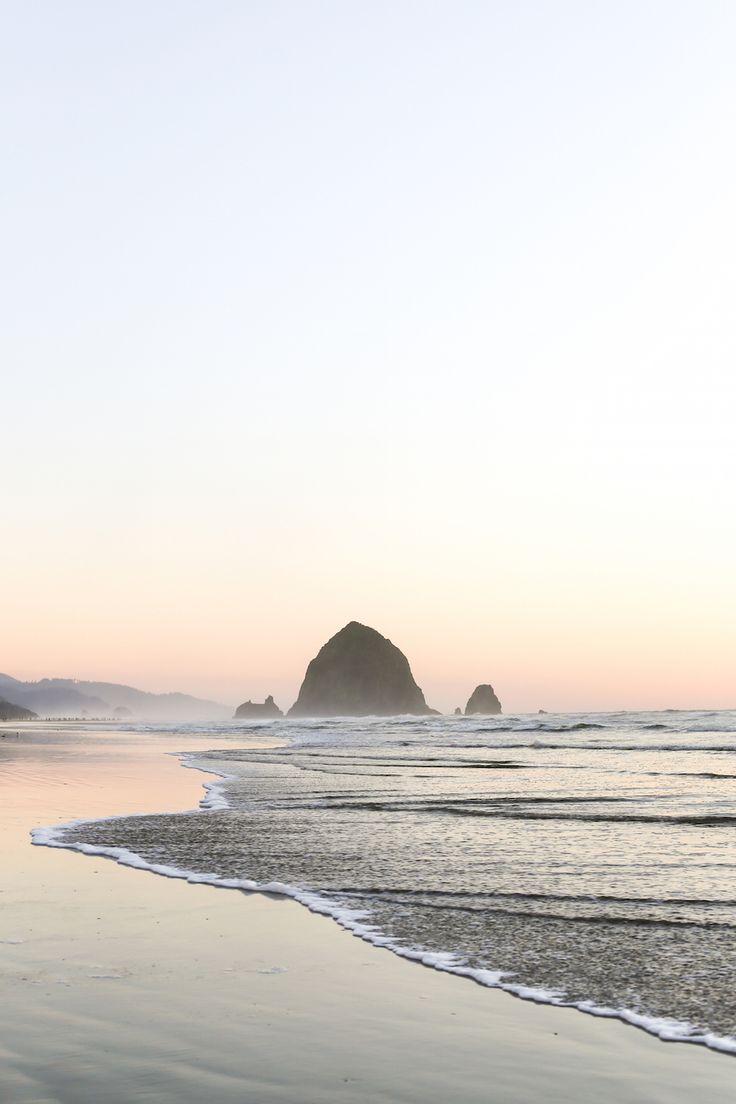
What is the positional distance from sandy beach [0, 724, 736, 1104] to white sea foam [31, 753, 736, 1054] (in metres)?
0.13

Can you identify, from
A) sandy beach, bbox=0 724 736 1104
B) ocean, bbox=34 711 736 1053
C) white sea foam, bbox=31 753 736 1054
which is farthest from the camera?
ocean, bbox=34 711 736 1053

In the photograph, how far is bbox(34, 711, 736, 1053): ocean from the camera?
21.9 ft

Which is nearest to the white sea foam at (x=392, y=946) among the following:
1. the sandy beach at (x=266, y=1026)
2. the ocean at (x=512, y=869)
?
the ocean at (x=512, y=869)

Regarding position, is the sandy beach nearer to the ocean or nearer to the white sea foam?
the white sea foam

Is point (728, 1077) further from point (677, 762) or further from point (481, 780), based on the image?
point (677, 762)

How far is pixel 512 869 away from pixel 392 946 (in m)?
3.80

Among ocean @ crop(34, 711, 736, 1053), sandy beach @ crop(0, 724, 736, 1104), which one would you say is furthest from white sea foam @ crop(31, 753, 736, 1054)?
sandy beach @ crop(0, 724, 736, 1104)

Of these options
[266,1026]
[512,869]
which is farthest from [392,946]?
[512,869]

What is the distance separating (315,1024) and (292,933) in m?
2.51

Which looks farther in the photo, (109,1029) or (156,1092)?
(109,1029)

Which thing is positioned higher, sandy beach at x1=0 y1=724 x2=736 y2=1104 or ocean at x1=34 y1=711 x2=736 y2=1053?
sandy beach at x1=0 y1=724 x2=736 y2=1104

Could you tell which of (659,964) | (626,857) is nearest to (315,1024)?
(659,964)

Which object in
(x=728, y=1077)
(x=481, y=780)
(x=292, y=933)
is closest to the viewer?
(x=728, y=1077)

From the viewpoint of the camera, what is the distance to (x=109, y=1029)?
5.43 metres
